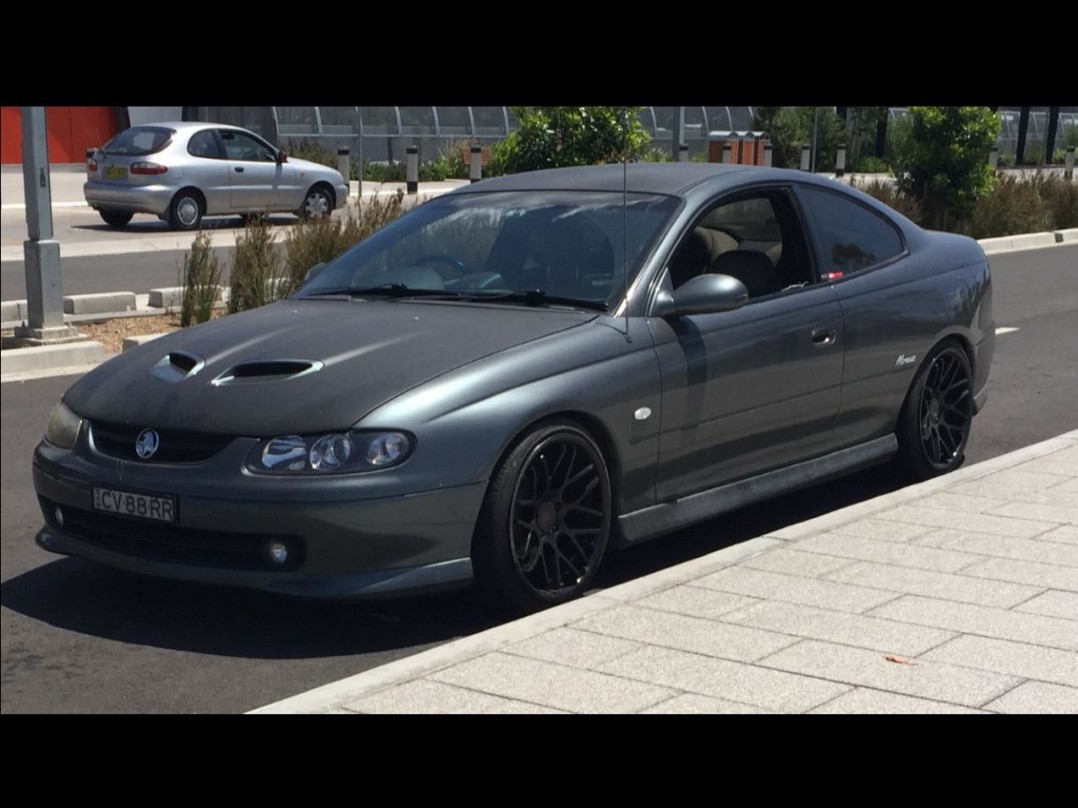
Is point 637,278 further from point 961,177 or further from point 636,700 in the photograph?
point 961,177

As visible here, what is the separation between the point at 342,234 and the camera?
13.7 m

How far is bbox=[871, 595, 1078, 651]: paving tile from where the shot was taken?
201 inches

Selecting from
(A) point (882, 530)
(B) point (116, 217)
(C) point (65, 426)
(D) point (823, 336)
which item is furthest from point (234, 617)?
(B) point (116, 217)

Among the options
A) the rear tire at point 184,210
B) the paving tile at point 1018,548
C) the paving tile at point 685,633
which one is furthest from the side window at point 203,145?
the paving tile at point 685,633

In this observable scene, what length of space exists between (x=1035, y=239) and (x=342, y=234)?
1371 cm

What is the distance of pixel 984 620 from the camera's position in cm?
529

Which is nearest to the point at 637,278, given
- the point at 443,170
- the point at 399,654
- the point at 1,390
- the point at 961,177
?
the point at 399,654

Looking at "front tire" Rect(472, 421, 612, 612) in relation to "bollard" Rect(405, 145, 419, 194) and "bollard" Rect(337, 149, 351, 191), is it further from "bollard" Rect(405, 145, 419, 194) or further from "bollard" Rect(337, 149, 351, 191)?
"bollard" Rect(405, 145, 419, 194)

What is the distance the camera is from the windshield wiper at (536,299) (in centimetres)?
612

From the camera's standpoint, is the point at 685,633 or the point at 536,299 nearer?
the point at 685,633

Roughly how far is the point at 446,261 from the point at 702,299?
1.13 meters

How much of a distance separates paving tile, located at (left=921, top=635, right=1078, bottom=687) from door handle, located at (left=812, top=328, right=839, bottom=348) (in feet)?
6.43

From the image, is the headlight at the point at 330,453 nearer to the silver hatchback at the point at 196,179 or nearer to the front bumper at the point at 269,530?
the front bumper at the point at 269,530

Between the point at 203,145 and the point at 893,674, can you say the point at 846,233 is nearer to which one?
the point at 893,674
